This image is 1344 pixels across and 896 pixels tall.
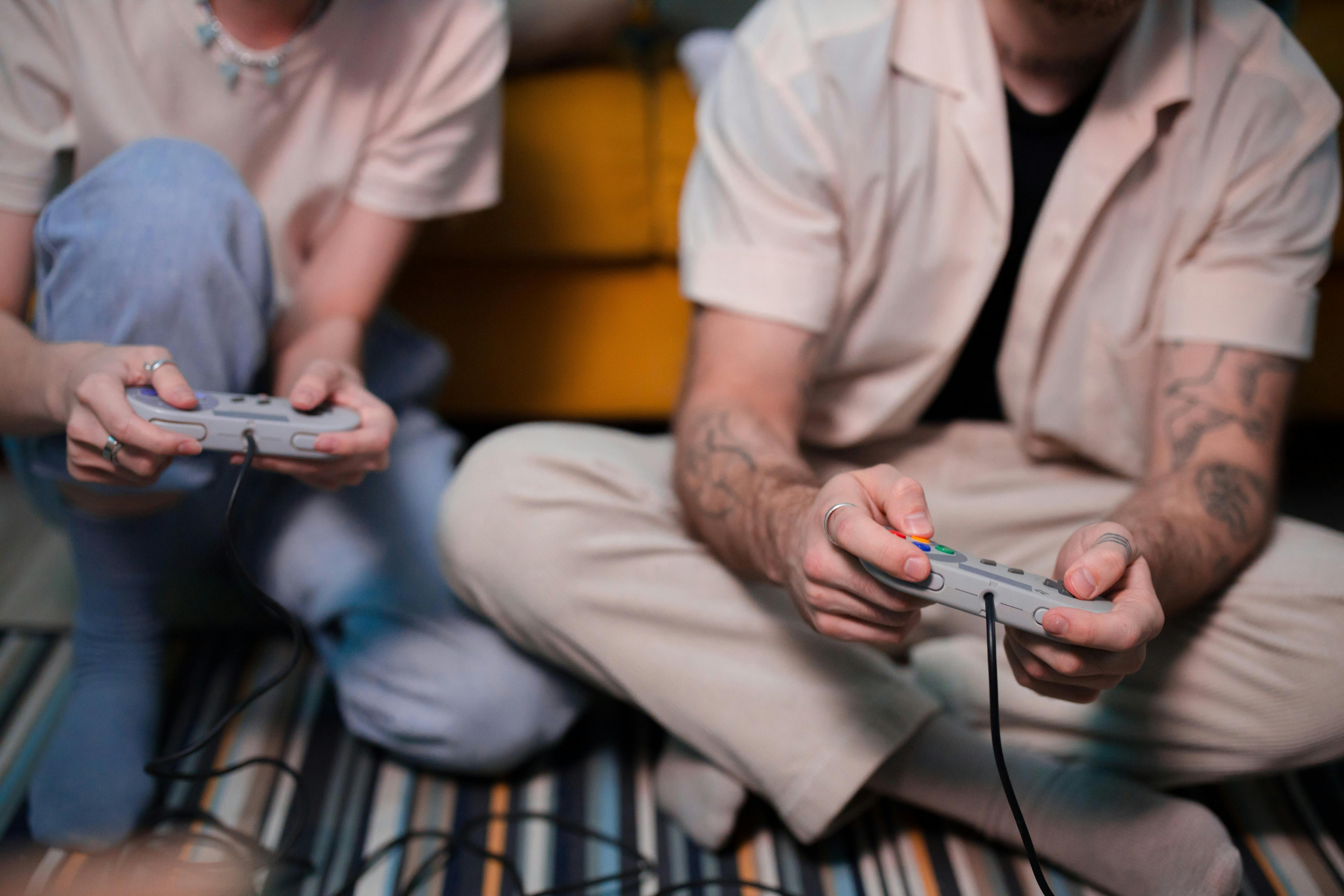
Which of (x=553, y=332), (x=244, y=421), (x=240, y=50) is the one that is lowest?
(x=553, y=332)

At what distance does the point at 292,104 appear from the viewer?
713 mm

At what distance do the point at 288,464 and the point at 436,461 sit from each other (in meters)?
0.28

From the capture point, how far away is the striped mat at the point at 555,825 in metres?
0.68

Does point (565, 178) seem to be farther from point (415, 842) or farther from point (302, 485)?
point (415, 842)

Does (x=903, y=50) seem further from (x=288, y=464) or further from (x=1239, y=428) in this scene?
(x=288, y=464)

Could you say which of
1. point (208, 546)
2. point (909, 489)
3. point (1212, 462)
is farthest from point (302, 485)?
point (1212, 462)

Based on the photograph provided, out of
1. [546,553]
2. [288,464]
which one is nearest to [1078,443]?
[546,553]

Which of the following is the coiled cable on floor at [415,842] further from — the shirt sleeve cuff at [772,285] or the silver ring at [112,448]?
the shirt sleeve cuff at [772,285]

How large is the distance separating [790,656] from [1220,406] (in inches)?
13.4

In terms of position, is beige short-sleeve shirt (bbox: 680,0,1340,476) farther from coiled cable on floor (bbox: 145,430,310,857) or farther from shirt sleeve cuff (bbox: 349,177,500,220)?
coiled cable on floor (bbox: 145,430,310,857)

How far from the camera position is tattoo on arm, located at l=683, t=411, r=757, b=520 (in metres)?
0.66

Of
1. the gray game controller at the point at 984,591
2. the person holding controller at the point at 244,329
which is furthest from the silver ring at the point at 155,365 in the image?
the gray game controller at the point at 984,591

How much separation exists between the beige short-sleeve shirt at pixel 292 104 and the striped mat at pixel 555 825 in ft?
1.11

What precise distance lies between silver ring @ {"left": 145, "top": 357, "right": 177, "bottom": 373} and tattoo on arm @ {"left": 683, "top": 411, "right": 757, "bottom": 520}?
0.31 meters
